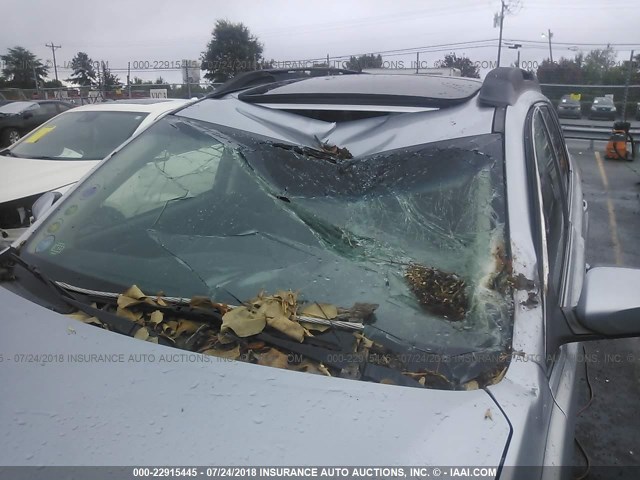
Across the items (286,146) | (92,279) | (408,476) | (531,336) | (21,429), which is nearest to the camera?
(408,476)

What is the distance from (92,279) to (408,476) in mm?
1247

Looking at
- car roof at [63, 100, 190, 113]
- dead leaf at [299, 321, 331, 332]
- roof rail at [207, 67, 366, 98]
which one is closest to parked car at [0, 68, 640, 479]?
dead leaf at [299, 321, 331, 332]

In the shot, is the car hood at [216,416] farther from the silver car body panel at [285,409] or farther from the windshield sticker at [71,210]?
the windshield sticker at [71,210]

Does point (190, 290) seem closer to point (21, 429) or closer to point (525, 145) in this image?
point (21, 429)

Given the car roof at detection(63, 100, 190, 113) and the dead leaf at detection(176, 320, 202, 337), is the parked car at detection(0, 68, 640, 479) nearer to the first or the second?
the dead leaf at detection(176, 320, 202, 337)

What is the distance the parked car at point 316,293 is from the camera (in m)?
1.15

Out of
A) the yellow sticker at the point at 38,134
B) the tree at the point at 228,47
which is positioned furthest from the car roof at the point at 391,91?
the tree at the point at 228,47

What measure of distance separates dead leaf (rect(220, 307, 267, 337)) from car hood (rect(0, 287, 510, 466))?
0.14 meters

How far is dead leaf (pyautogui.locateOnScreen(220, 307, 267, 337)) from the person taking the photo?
1.48 m

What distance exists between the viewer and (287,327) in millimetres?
1470

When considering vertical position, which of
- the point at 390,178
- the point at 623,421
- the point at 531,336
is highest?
the point at 390,178

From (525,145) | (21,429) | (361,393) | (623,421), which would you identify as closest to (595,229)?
(623,421)

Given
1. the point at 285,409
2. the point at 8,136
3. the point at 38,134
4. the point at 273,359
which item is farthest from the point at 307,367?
the point at 8,136

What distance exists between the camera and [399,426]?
1.13m
